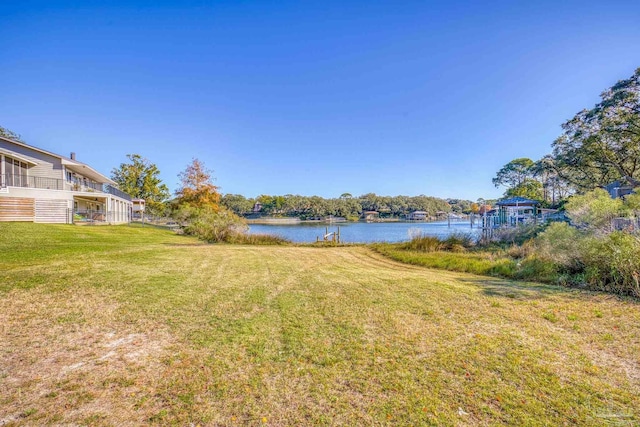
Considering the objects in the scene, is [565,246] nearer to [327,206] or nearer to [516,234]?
[516,234]

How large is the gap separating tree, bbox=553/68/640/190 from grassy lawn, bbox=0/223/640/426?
919 inches

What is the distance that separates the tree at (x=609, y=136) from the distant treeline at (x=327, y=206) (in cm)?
6979

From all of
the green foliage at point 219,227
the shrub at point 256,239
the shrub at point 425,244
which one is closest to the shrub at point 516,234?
the shrub at point 425,244

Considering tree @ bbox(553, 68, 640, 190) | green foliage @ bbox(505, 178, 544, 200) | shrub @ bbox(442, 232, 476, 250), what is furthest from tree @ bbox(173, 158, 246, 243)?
green foliage @ bbox(505, 178, 544, 200)

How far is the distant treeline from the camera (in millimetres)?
92750

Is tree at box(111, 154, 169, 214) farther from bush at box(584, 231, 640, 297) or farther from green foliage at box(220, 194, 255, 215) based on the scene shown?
bush at box(584, 231, 640, 297)

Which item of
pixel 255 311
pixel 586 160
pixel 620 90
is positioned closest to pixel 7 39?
pixel 255 311

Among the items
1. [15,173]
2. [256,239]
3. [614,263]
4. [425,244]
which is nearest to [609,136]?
[425,244]

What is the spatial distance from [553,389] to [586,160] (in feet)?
103

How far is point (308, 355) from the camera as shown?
3230 mm

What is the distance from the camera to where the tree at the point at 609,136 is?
19844mm

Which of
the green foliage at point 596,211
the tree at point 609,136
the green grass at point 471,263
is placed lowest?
the green grass at point 471,263

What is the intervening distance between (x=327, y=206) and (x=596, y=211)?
85661 mm

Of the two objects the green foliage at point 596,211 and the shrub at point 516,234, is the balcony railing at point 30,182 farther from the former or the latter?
the shrub at point 516,234
